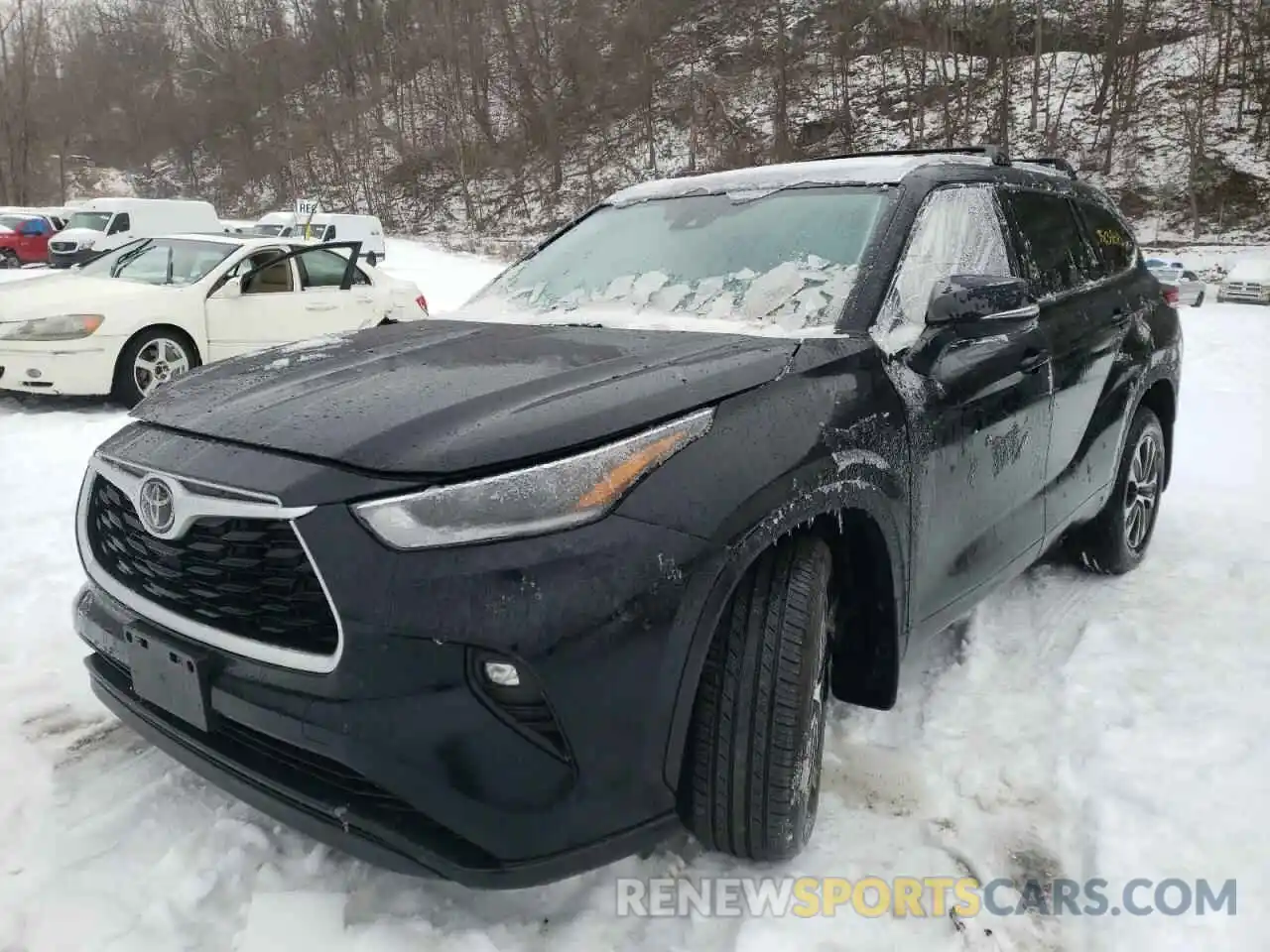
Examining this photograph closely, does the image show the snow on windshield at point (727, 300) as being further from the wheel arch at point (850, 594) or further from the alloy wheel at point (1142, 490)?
the alloy wheel at point (1142, 490)

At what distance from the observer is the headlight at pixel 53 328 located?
6.86m

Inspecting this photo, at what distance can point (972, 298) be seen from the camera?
2367 millimetres

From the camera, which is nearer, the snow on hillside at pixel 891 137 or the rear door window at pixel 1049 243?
the rear door window at pixel 1049 243

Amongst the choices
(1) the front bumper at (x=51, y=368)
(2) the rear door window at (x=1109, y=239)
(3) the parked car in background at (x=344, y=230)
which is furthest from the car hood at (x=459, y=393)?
(3) the parked car in background at (x=344, y=230)

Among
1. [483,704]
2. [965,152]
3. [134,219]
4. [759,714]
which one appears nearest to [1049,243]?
[965,152]

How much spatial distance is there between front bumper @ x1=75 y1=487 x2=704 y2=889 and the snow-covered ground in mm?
355

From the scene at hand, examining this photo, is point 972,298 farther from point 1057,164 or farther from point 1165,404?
point 1165,404

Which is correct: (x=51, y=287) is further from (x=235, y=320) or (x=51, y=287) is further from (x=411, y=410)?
(x=411, y=410)

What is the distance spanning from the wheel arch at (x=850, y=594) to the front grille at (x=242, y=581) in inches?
26.2

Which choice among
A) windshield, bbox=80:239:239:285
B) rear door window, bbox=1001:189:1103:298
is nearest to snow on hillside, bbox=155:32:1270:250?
windshield, bbox=80:239:239:285

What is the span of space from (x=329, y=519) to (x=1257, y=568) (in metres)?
4.07

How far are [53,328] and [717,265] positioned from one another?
621cm

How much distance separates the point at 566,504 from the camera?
168 cm

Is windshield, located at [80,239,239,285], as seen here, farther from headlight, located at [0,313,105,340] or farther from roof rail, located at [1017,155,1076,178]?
roof rail, located at [1017,155,1076,178]
